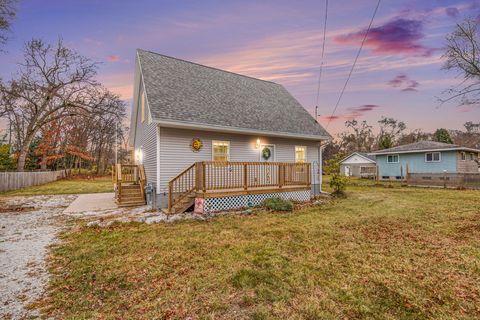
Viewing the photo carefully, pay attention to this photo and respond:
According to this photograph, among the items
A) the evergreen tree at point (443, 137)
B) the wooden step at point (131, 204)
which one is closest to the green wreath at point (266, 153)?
the wooden step at point (131, 204)

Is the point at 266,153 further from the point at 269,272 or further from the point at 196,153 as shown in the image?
the point at 269,272

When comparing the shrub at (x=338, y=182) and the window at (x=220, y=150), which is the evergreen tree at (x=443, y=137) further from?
the window at (x=220, y=150)

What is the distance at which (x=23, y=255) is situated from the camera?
15.0 feet

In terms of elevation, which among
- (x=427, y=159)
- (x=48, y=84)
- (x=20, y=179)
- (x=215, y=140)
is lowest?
(x=20, y=179)

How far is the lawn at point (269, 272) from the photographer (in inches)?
107

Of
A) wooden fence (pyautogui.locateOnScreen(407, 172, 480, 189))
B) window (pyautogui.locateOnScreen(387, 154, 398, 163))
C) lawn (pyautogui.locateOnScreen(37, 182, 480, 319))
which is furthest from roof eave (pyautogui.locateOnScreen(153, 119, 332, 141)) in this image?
window (pyautogui.locateOnScreen(387, 154, 398, 163))

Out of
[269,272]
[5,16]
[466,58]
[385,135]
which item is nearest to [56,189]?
[5,16]

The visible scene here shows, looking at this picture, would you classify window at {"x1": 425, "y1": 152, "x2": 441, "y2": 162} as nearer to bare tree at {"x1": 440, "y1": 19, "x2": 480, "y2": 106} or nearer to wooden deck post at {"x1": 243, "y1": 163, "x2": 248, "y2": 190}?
bare tree at {"x1": 440, "y1": 19, "x2": 480, "y2": 106}

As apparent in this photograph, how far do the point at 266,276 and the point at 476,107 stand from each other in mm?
14343

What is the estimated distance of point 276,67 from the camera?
15.0 m

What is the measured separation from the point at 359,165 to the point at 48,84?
37.7 meters

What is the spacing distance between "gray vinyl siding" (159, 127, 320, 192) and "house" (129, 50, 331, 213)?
1.5 inches

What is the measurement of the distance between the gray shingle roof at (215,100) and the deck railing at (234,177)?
76.7 inches

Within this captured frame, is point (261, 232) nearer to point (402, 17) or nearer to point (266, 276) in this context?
point (266, 276)
